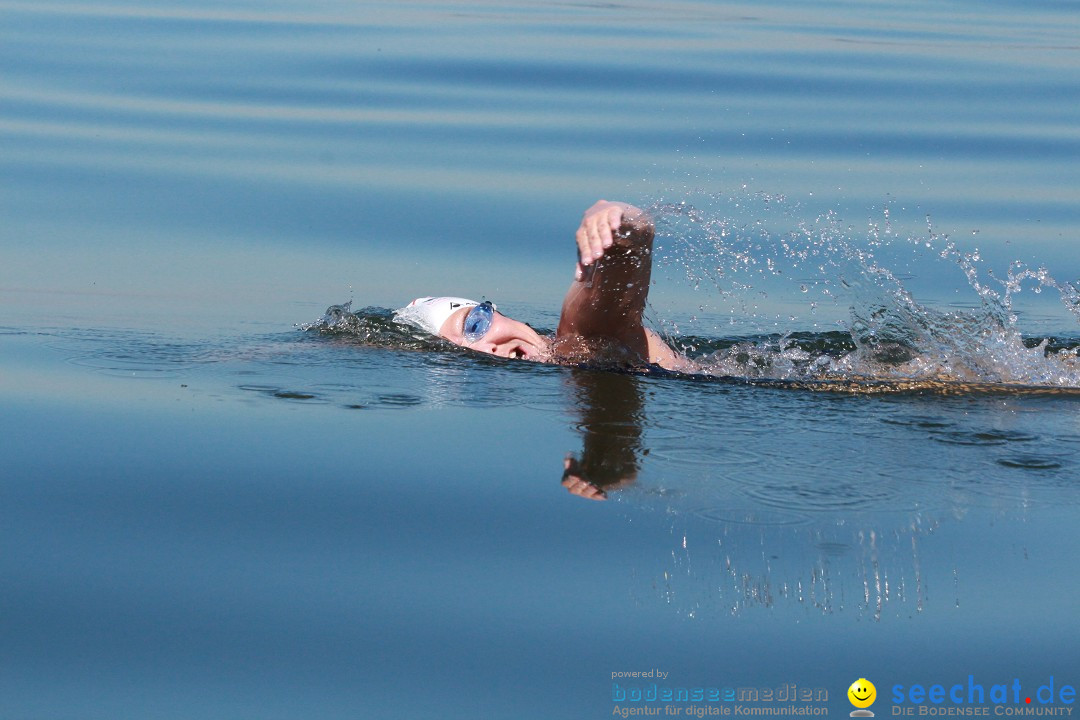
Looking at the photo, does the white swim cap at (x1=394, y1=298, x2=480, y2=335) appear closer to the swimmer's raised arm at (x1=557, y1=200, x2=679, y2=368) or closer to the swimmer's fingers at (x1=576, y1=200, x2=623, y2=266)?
the swimmer's raised arm at (x1=557, y1=200, x2=679, y2=368)

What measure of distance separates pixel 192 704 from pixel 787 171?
798cm

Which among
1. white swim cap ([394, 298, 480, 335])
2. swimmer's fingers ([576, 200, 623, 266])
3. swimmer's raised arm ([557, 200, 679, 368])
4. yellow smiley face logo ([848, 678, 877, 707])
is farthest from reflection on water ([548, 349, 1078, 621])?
white swim cap ([394, 298, 480, 335])

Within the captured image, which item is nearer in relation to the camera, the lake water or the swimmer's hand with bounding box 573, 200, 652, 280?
the lake water

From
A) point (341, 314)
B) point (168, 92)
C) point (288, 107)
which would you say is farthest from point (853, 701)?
point (168, 92)

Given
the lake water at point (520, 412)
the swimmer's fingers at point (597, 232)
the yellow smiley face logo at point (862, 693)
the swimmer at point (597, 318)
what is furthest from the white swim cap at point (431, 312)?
the yellow smiley face logo at point (862, 693)

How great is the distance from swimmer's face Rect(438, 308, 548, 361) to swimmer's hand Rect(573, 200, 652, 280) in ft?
1.85

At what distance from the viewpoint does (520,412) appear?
518 centimetres

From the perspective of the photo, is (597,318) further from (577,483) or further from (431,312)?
(577,483)

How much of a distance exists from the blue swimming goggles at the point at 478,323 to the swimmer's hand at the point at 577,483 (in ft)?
6.33

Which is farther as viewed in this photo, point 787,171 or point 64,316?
point 787,171

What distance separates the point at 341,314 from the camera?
6.88 m

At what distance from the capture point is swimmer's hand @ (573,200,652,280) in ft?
17.2

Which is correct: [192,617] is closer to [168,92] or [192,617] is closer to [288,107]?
[288,107]

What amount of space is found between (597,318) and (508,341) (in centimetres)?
47
